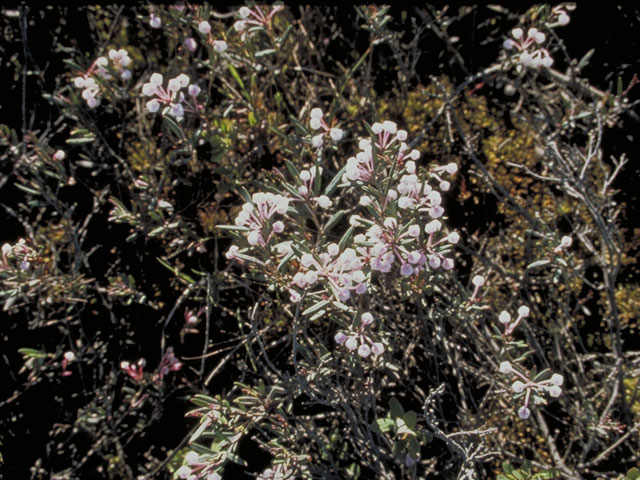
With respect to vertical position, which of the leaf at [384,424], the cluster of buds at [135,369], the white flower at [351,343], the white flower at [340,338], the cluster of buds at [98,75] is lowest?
the cluster of buds at [135,369]

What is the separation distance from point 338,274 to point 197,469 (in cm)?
67

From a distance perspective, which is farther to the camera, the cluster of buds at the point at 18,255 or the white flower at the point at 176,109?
the cluster of buds at the point at 18,255

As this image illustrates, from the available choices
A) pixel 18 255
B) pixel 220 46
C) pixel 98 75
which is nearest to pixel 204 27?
pixel 220 46

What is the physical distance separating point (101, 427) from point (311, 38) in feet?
6.64

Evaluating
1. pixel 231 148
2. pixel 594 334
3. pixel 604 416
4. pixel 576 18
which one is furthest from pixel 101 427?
pixel 576 18

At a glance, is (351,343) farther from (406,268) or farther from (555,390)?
(555,390)

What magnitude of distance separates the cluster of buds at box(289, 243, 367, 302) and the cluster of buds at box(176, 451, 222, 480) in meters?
0.57

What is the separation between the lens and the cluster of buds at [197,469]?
1431 mm

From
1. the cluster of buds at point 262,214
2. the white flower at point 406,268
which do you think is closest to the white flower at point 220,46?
the cluster of buds at point 262,214

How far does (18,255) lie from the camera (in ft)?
5.88

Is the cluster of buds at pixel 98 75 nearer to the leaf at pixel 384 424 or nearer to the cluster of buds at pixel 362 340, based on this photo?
the cluster of buds at pixel 362 340

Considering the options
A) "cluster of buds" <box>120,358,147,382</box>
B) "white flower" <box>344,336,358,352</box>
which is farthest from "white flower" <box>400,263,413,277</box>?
"cluster of buds" <box>120,358,147,382</box>

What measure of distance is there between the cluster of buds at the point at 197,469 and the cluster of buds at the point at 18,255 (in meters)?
0.90

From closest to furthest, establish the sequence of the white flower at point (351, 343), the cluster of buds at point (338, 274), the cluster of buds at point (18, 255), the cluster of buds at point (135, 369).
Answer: the cluster of buds at point (338, 274) < the white flower at point (351, 343) < the cluster of buds at point (18, 255) < the cluster of buds at point (135, 369)
